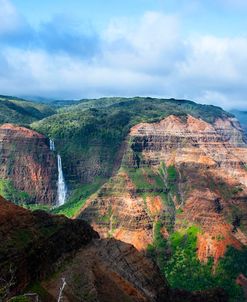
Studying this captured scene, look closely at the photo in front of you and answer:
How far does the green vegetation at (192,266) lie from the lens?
16912 cm

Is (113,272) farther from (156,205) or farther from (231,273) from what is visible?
(156,205)

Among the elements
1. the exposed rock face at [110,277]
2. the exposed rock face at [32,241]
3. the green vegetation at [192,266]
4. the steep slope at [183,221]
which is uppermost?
the exposed rock face at [32,241]

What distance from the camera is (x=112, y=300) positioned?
9338cm

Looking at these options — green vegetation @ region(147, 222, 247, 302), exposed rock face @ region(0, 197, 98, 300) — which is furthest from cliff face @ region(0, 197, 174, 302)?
green vegetation @ region(147, 222, 247, 302)

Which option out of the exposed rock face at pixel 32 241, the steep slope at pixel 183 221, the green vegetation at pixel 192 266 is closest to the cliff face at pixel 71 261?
the exposed rock face at pixel 32 241

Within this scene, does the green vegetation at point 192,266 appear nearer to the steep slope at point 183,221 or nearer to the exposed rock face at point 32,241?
the steep slope at point 183,221

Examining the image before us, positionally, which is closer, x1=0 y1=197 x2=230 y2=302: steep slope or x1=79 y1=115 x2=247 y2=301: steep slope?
x1=0 y1=197 x2=230 y2=302: steep slope

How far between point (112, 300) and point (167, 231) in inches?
3870

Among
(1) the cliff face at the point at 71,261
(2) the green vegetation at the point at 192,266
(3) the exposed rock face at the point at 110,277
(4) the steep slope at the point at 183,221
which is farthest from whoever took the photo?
(4) the steep slope at the point at 183,221

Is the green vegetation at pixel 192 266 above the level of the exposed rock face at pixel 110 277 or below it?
below

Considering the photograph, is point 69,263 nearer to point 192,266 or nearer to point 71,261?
point 71,261

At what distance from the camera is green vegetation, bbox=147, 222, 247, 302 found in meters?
169

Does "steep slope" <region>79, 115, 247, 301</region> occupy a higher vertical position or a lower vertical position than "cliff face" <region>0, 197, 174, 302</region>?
lower

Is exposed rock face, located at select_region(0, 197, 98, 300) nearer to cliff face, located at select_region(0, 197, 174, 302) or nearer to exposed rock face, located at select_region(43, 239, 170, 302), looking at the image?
cliff face, located at select_region(0, 197, 174, 302)
